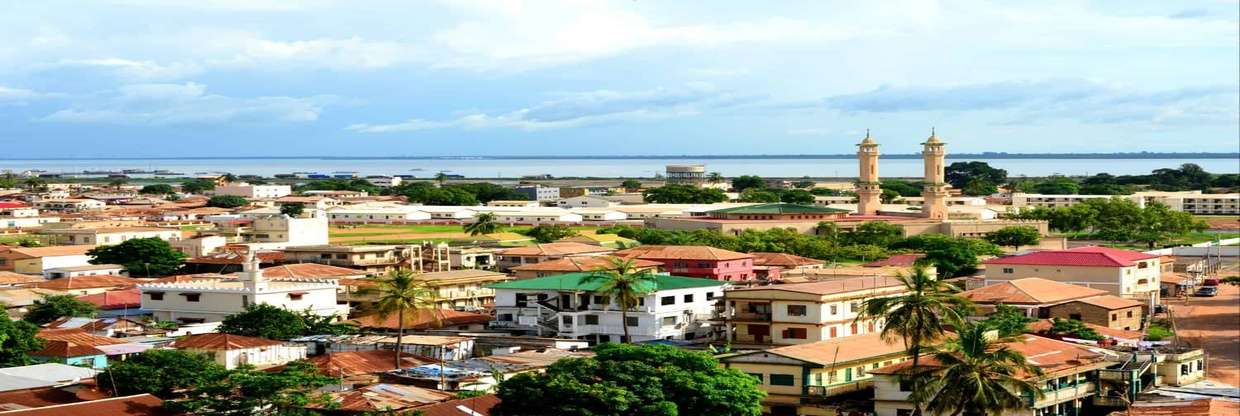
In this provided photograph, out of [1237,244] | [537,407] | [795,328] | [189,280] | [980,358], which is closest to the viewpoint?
[980,358]

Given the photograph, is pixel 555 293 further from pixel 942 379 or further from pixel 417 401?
pixel 942 379

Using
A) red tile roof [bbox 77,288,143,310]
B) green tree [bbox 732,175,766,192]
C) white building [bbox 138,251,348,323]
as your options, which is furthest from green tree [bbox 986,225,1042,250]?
green tree [bbox 732,175,766,192]

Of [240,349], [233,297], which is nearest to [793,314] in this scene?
[240,349]

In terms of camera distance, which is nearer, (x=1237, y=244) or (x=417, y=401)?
(x=417, y=401)

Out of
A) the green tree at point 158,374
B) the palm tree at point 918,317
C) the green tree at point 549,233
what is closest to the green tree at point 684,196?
the green tree at point 549,233

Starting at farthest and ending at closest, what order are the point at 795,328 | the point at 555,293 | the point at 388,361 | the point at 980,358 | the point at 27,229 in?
the point at 27,229, the point at 555,293, the point at 795,328, the point at 388,361, the point at 980,358

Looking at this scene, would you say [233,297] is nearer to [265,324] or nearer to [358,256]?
[265,324]

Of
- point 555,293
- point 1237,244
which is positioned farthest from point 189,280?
point 1237,244

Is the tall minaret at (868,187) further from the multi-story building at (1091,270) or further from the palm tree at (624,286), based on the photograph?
the palm tree at (624,286)
